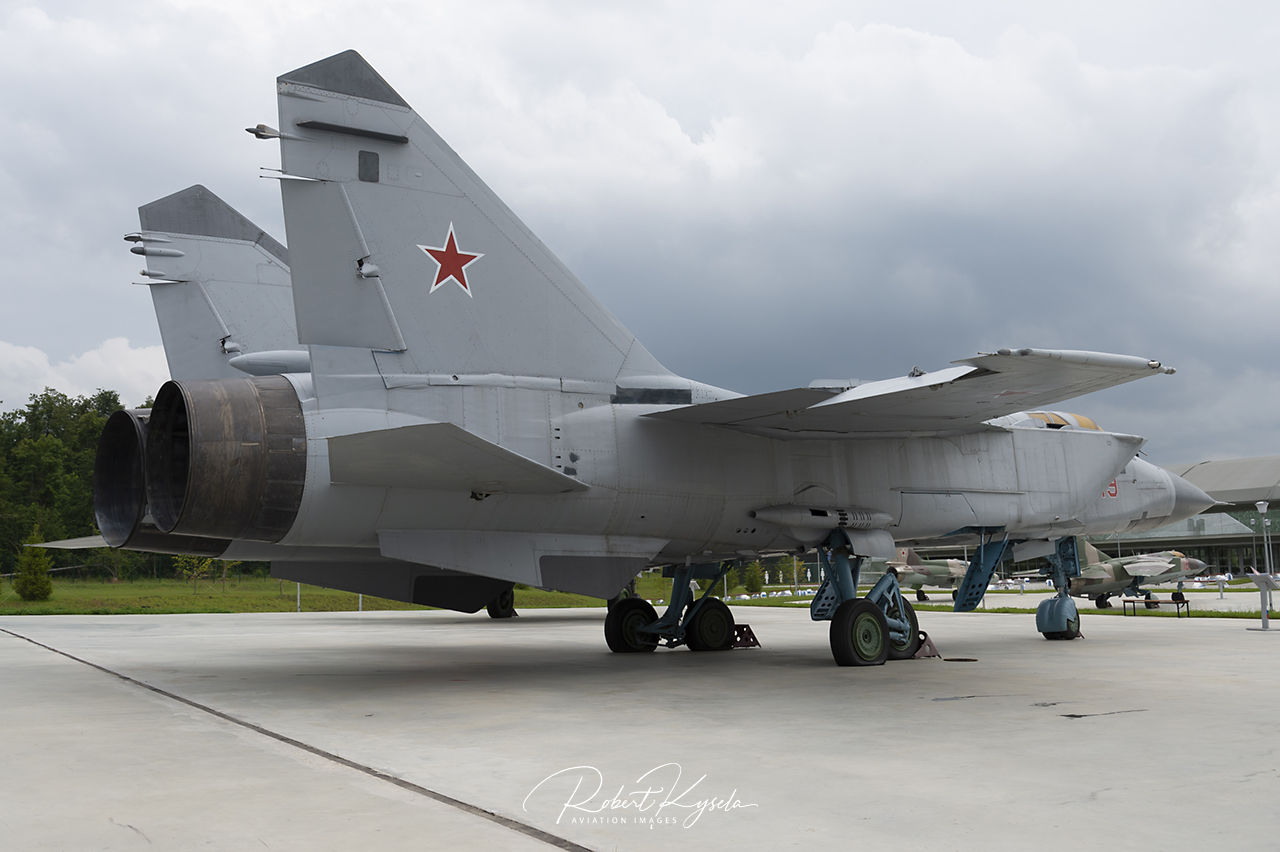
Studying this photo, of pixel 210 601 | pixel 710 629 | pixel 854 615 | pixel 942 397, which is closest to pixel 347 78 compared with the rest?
pixel 942 397

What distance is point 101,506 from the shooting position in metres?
8.36

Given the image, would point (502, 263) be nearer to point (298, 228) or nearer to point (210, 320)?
point (298, 228)

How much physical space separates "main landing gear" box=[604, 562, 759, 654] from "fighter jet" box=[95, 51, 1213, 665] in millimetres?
2484

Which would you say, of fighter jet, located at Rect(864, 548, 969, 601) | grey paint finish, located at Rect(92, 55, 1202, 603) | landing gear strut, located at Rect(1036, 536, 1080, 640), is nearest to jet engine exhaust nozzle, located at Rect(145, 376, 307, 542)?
grey paint finish, located at Rect(92, 55, 1202, 603)

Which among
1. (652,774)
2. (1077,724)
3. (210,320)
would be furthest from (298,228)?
(1077,724)

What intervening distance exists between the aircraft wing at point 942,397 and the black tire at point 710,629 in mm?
4191

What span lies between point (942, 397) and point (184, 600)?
106 ft

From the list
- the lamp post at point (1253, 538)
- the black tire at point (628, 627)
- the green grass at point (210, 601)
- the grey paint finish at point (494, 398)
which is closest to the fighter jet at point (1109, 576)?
the green grass at point (210, 601)

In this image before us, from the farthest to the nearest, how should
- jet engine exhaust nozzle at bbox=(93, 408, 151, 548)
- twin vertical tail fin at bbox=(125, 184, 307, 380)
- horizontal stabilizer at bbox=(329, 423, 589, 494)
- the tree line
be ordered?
the tree line → twin vertical tail fin at bbox=(125, 184, 307, 380) → jet engine exhaust nozzle at bbox=(93, 408, 151, 548) → horizontal stabilizer at bbox=(329, 423, 589, 494)

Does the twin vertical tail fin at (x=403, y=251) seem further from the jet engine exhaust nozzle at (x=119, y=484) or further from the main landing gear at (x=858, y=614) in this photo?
the main landing gear at (x=858, y=614)

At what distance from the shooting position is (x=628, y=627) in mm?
13156

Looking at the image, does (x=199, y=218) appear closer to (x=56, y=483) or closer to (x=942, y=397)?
(x=942, y=397)

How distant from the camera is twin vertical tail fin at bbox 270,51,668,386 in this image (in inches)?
312

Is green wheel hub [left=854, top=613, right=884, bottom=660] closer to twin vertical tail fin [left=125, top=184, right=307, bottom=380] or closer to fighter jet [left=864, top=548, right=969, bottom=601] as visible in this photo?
twin vertical tail fin [left=125, top=184, right=307, bottom=380]
